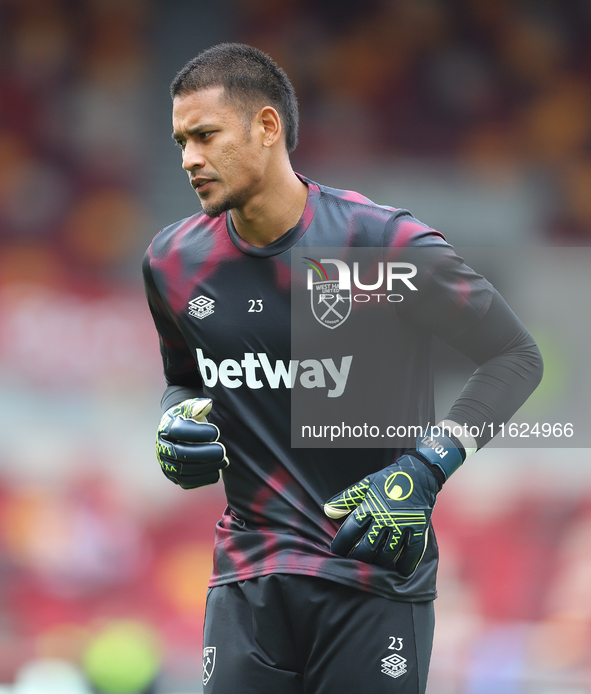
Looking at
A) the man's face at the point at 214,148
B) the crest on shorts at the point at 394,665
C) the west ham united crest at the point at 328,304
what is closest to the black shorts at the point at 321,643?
the crest on shorts at the point at 394,665

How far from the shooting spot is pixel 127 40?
17.4ft

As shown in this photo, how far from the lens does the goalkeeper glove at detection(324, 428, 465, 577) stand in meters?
1.88

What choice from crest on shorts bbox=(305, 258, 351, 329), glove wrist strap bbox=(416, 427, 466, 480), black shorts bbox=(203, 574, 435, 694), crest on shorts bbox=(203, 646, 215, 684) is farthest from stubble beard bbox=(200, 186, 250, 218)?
crest on shorts bbox=(203, 646, 215, 684)

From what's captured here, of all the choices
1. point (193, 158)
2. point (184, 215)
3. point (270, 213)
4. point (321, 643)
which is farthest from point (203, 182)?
point (184, 215)

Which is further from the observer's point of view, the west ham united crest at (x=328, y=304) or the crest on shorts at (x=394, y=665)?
the west ham united crest at (x=328, y=304)

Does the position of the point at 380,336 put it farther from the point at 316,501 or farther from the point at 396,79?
the point at 396,79

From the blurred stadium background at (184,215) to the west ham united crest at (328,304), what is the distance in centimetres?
283

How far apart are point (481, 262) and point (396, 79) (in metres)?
1.16

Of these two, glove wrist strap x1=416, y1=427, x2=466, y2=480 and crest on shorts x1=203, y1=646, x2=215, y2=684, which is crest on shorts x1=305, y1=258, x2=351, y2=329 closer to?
glove wrist strap x1=416, y1=427, x2=466, y2=480

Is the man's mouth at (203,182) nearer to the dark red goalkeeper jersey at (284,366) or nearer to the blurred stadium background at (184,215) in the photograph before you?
the dark red goalkeeper jersey at (284,366)

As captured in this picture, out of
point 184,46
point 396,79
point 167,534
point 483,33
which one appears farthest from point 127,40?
point 167,534

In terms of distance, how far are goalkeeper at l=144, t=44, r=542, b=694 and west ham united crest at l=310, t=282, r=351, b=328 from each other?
0.02 metres

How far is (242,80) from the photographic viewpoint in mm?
2146

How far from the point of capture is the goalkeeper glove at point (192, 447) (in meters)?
2.04
